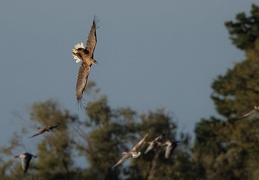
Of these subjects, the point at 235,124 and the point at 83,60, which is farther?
the point at 235,124

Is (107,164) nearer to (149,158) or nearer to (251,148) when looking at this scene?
(149,158)

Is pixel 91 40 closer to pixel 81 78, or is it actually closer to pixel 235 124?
pixel 81 78

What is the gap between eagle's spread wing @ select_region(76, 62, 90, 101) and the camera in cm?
2816

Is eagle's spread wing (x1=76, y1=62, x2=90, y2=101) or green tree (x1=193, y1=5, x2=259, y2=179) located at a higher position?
green tree (x1=193, y1=5, x2=259, y2=179)

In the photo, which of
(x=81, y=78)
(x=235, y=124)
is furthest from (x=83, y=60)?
(x=235, y=124)

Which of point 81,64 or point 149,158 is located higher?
point 149,158

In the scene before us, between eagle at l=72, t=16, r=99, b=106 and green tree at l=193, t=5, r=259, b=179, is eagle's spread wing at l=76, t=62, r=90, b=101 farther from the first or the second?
green tree at l=193, t=5, r=259, b=179

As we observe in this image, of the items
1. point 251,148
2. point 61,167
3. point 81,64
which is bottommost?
point 81,64

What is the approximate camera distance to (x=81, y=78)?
28.3 meters

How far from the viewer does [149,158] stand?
58.9m

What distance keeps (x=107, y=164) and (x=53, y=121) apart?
10.9 ft

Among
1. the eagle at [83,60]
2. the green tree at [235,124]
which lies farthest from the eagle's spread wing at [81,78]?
the green tree at [235,124]

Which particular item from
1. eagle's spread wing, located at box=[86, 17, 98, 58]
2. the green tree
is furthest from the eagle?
the green tree

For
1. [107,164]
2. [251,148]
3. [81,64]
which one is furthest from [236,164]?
[81,64]
